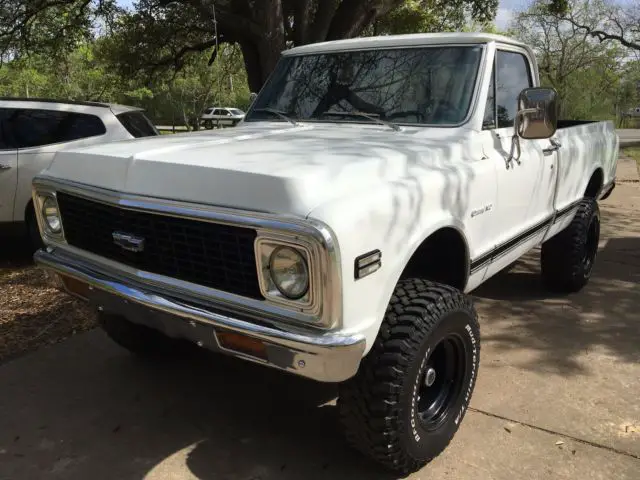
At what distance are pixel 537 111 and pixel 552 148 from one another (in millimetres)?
823

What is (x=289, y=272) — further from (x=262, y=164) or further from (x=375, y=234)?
(x=262, y=164)

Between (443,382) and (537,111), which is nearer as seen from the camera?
(443,382)

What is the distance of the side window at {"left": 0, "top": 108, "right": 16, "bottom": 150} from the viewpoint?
5.79 meters

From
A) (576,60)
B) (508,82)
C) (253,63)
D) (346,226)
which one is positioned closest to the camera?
(346,226)

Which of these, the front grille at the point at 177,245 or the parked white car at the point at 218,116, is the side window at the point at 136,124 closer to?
the parked white car at the point at 218,116

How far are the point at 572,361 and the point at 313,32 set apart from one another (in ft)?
24.6

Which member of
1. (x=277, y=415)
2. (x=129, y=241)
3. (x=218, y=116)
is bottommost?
(x=277, y=415)

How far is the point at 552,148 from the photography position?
4.03m

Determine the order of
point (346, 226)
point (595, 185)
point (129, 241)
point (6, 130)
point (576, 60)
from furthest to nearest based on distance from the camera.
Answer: point (576, 60) → point (6, 130) → point (595, 185) → point (129, 241) → point (346, 226)

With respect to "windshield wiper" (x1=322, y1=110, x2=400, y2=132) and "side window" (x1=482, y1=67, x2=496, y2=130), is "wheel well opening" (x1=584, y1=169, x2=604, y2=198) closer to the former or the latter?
"side window" (x1=482, y1=67, x2=496, y2=130)

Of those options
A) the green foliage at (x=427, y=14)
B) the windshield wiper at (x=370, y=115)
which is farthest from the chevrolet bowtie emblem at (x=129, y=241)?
the green foliage at (x=427, y=14)

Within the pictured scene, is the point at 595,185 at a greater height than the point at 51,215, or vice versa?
the point at 51,215

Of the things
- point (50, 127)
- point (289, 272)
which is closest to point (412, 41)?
point (289, 272)

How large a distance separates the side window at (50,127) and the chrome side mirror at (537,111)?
437 centimetres
